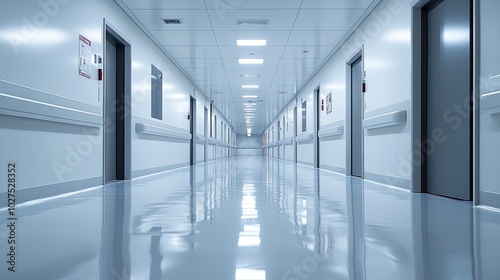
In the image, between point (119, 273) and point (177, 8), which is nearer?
point (119, 273)

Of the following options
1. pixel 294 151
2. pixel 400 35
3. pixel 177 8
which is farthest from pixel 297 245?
pixel 294 151

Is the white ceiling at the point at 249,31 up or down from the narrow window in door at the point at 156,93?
up

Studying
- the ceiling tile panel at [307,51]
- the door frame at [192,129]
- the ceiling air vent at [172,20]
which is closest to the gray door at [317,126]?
the ceiling tile panel at [307,51]

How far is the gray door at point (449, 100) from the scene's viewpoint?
3398mm

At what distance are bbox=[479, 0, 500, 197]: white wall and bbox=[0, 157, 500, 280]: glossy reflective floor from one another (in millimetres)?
311

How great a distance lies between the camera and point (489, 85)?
2.87 m

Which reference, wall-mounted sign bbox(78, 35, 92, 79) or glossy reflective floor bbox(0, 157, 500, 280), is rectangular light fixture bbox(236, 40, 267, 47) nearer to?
wall-mounted sign bbox(78, 35, 92, 79)

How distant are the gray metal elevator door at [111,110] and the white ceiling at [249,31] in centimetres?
82

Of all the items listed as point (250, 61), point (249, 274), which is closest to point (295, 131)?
point (250, 61)

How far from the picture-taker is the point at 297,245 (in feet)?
5.86

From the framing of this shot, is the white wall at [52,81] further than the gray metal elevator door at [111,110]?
No

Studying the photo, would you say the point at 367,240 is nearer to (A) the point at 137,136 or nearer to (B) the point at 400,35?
(B) the point at 400,35

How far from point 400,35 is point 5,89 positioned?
15.4 ft

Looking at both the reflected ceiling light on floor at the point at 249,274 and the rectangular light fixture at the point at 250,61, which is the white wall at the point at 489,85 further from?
the rectangular light fixture at the point at 250,61
